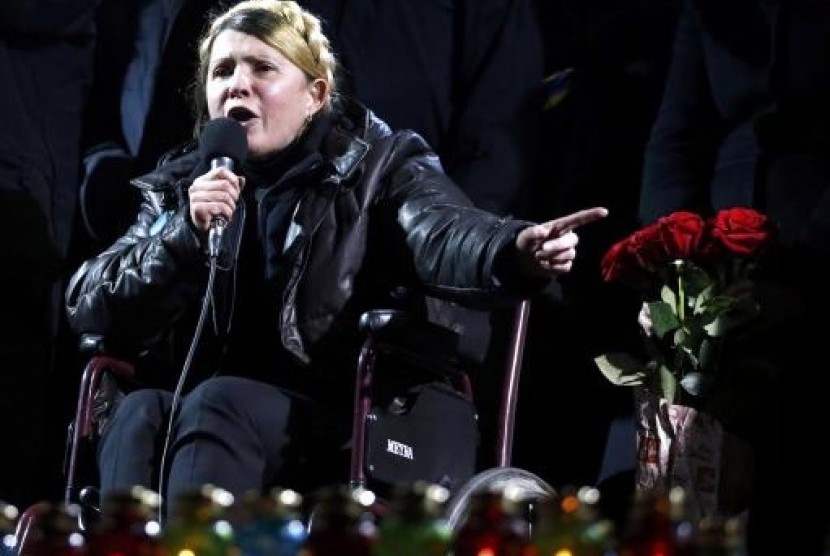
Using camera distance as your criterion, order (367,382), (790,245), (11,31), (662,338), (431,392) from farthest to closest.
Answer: (11,31), (790,245), (662,338), (431,392), (367,382)

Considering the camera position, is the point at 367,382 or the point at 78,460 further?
the point at 78,460

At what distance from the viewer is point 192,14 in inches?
144

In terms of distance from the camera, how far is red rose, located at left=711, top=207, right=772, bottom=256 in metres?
2.70

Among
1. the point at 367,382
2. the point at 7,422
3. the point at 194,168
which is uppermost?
the point at 194,168

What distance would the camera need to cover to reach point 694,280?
277 centimetres

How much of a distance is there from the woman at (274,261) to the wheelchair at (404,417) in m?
0.07

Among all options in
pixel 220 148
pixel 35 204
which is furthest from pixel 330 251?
pixel 35 204

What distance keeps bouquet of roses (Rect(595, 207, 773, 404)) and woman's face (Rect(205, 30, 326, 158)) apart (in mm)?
615

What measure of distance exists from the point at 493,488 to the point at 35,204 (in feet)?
5.74

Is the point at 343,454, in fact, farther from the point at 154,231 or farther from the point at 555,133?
the point at 555,133

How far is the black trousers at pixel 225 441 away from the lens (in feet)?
7.53

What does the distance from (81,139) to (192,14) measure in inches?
16.7

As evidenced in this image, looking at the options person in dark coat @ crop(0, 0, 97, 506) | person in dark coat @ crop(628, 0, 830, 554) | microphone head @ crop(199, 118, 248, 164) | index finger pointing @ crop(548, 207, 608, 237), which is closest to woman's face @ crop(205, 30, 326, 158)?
microphone head @ crop(199, 118, 248, 164)

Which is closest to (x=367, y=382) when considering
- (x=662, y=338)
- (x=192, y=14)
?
(x=662, y=338)
